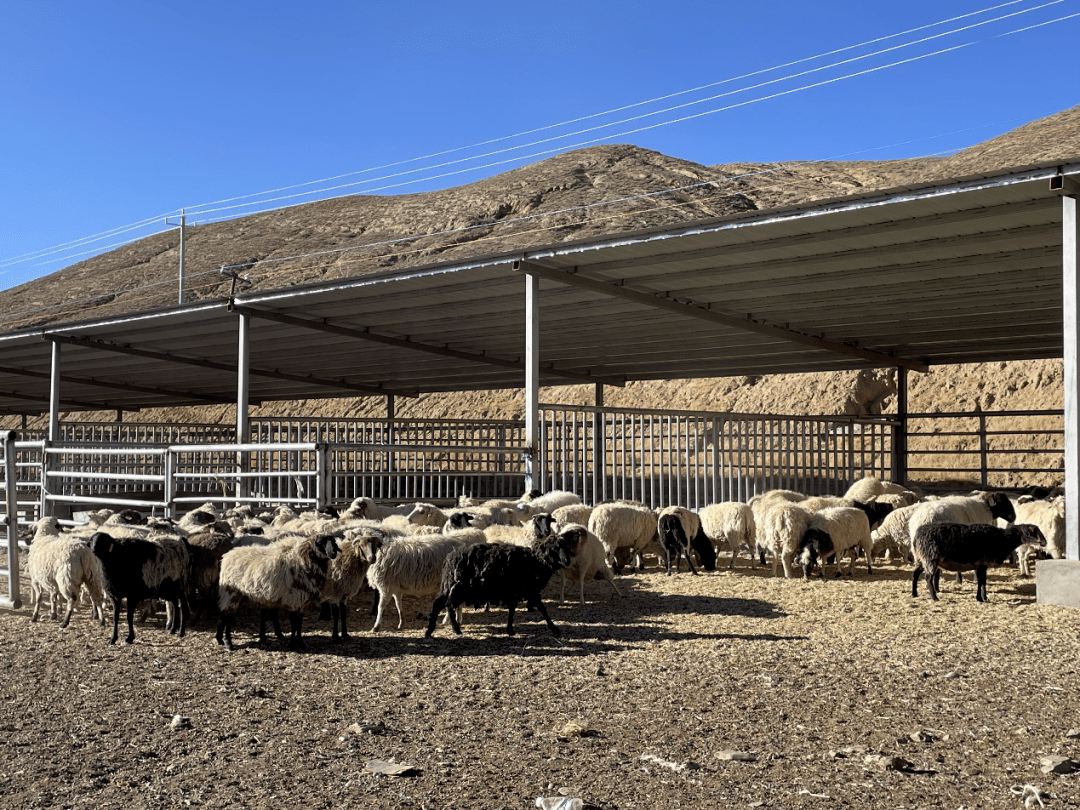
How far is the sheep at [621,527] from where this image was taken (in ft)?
35.1

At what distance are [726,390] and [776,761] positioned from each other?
37518 mm

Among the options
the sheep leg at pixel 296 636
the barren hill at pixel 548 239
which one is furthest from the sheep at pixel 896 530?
the barren hill at pixel 548 239

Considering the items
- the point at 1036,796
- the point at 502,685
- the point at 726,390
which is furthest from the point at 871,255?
the point at 726,390

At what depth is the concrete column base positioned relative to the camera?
823 cm

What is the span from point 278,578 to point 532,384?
24.6 ft

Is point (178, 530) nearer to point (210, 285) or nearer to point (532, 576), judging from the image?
point (532, 576)

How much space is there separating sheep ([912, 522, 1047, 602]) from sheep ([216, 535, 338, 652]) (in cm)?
535

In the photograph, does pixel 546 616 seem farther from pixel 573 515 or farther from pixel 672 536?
pixel 672 536

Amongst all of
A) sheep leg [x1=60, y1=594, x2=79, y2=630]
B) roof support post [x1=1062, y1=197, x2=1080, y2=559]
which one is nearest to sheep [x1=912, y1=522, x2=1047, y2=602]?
roof support post [x1=1062, y1=197, x2=1080, y2=559]

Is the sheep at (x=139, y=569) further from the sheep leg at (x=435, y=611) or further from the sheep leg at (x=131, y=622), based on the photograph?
the sheep leg at (x=435, y=611)

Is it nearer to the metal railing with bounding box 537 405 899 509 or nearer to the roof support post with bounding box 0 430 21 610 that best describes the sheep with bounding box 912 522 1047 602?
the metal railing with bounding box 537 405 899 509

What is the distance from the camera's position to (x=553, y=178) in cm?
7319

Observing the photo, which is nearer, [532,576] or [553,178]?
[532,576]

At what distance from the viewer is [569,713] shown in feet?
17.1
